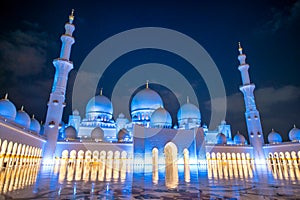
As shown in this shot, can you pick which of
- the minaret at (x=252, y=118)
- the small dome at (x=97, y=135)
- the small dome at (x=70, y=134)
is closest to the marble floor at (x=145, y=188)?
the small dome at (x=97, y=135)

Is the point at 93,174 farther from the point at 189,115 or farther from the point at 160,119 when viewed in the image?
the point at 189,115

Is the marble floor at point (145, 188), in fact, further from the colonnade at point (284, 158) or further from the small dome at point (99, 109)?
the small dome at point (99, 109)

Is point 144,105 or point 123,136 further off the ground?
point 144,105

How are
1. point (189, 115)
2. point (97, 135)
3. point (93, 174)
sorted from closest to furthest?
point (93, 174) → point (97, 135) → point (189, 115)

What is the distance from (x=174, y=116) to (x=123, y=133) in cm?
1256

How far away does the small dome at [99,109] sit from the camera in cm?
2455

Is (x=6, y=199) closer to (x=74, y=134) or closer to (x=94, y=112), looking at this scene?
(x=74, y=134)

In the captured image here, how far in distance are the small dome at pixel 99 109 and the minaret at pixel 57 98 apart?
17.2 ft

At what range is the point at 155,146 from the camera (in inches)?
691

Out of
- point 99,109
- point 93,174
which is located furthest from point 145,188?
point 99,109

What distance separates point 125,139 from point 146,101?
213 inches

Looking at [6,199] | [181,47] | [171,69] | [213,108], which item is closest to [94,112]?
[171,69]

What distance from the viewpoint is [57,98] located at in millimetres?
19266

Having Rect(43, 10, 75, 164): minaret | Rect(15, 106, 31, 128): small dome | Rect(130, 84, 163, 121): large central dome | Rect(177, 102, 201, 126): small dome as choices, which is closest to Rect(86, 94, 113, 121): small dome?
Rect(130, 84, 163, 121): large central dome
